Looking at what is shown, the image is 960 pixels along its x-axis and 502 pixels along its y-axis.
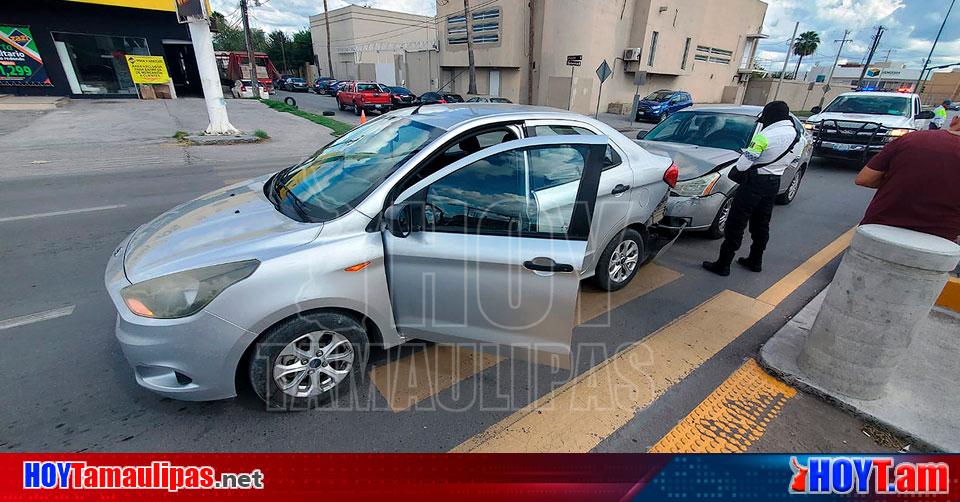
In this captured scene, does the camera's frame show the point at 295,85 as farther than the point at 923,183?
Yes

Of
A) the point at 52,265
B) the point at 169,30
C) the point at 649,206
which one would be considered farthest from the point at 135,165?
the point at 169,30

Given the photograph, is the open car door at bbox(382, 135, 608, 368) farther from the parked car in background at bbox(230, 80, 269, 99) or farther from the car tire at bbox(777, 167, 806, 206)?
the parked car in background at bbox(230, 80, 269, 99)

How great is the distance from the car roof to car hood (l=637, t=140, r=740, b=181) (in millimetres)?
1989

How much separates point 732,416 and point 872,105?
1253 centimetres

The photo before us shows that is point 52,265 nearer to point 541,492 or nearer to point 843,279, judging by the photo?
point 541,492

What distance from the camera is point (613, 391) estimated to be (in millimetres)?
2672

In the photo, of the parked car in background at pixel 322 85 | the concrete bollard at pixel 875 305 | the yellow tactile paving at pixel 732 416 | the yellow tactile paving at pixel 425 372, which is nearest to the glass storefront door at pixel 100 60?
the parked car in background at pixel 322 85

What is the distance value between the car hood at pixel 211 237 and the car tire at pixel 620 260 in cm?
252

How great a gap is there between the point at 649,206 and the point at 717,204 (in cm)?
164

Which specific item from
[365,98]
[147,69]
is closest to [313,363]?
[365,98]

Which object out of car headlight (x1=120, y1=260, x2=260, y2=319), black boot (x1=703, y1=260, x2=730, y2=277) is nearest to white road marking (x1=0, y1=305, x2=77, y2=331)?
car headlight (x1=120, y1=260, x2=260, y2=319)

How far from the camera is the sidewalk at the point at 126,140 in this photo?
885cm

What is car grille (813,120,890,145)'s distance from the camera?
356 inches

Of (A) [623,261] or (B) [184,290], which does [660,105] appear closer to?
(A) [623,261]
